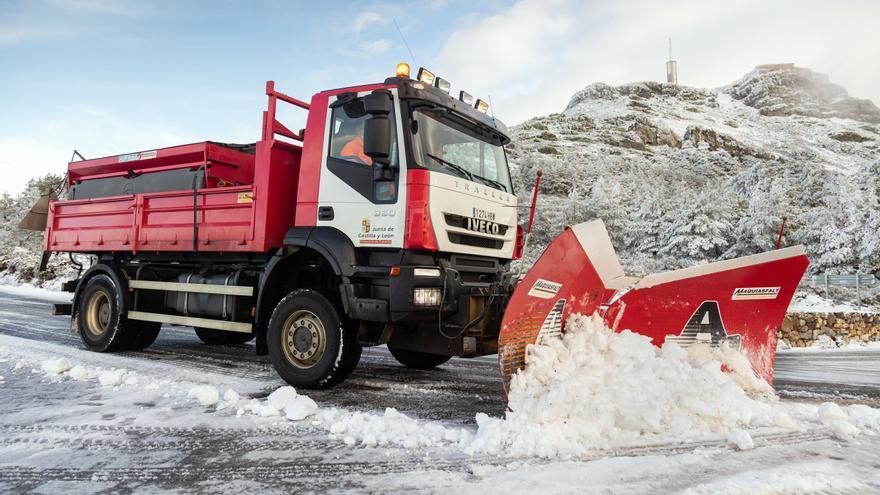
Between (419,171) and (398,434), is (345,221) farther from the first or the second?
(398,434)

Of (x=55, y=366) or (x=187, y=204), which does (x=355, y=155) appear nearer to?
(x=187, y=204)

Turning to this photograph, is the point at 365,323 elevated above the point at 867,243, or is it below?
below

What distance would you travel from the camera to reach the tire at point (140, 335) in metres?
7.15

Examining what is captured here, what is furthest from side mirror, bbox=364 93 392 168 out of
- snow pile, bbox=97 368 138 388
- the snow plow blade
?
snow pile, bbox=97 368 138 388

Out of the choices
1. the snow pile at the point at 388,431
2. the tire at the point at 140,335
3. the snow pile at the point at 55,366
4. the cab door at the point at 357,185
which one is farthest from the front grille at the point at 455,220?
the tire at the point at 140,335

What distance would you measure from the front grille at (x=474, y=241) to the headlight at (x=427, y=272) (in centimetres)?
31

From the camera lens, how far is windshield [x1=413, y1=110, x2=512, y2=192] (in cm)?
473

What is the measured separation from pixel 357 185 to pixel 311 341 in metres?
1.53

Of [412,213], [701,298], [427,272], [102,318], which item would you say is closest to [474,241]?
[427,272]

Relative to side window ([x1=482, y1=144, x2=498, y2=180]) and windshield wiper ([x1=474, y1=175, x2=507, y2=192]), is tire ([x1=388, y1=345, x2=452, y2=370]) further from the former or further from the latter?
side window ([x1=482, y1=144, x2=498, y2=180])

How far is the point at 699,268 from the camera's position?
4.24 m

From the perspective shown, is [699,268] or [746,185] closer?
[699,268]

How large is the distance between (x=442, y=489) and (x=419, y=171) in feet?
8.75

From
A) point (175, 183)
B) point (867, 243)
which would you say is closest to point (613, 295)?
point (175, 183)
